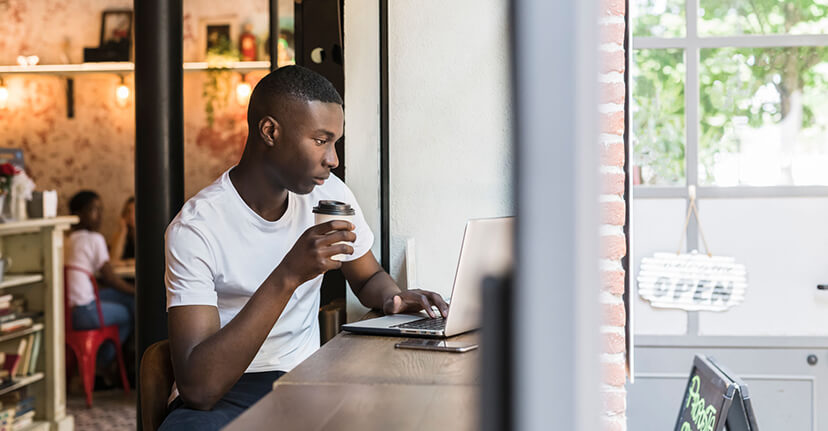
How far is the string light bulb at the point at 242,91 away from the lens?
6.21 m

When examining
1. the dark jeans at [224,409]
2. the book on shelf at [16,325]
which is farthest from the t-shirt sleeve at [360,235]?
the book on shelf at [16,325]

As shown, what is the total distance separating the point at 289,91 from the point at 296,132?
0.33ft

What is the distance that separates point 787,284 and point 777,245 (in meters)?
0.20

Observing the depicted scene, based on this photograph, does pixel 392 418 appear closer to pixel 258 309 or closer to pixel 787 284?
pixel 258 309

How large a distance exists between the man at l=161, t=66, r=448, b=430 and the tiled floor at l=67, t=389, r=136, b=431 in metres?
3.01

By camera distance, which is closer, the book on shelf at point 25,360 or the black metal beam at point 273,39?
the black metal beam at point 273,39

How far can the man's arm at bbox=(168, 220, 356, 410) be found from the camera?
1.54 metres

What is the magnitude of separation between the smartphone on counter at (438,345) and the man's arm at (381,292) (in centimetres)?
21

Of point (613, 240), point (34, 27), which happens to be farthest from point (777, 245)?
point (34, 27)

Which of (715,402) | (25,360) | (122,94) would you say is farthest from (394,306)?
(122,94)

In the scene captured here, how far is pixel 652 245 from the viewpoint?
4090mm

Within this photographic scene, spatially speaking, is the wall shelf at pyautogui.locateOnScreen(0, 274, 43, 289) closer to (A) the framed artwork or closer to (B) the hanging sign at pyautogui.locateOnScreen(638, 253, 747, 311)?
(A) the framed artwork

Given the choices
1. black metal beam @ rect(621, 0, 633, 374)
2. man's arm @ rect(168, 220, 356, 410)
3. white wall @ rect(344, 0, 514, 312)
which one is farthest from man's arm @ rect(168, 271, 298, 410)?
black metal beam @ rect(621, 0, 633, 374)

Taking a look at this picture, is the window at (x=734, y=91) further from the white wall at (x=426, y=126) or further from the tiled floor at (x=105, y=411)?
the tiled floor at (x=105, y=411)
